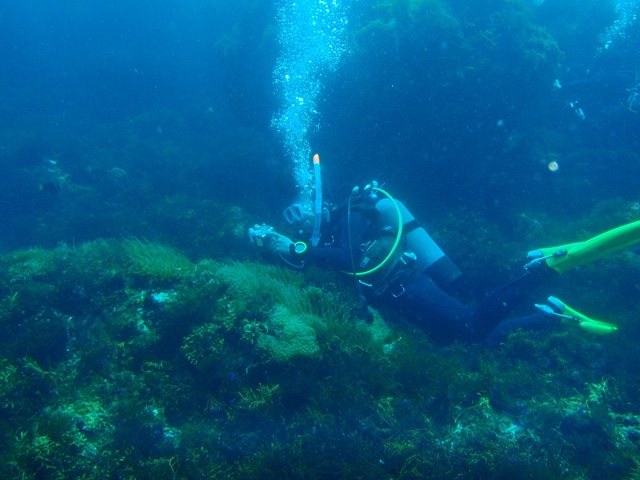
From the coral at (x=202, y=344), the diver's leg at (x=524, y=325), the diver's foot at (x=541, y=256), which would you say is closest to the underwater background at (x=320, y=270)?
the coral at (x=202, y=344)

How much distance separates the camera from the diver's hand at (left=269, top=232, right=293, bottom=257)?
4.81 m

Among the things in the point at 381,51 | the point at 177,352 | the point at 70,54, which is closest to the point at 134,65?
the point at 70,54

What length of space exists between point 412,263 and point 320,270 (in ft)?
4.79

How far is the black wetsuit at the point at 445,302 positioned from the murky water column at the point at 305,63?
12.9 ft

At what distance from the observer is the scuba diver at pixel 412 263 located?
420 cm

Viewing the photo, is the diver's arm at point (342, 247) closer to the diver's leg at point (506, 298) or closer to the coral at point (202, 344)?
the coral at point (202, 344)

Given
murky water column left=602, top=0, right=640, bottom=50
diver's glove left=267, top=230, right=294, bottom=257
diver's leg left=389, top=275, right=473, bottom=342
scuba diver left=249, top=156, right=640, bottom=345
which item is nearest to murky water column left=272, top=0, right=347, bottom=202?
scuba diver left=249, top=156, right=640, bottom=345

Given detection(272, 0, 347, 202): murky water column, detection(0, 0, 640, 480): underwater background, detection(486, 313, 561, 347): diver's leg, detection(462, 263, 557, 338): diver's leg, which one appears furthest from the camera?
detection(272, 0, 347, 202): murky water column

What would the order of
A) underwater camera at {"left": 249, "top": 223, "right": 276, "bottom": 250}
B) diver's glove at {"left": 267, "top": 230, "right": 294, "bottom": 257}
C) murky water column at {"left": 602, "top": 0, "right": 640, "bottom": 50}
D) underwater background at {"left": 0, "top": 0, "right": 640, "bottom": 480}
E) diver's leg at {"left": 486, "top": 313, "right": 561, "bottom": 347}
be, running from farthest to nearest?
murky water column at {"left": 602, "top": 0, "right": 640, "bottom": 50}
underwater camera at {"left": 249, "top": 223, "right": 276, "bottom": 250}
diver's glove at {"left": 267, "top": 230, "right": 294, "bottom": 257}
diver's leg at {"left": 486, "top": 313, "right": 561, "bottom": 347}
underwater background at {"left": 0, "top": 0, "right": 640, "bottom": 480}

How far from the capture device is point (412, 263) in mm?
4871

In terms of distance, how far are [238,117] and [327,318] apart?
42.4 ft

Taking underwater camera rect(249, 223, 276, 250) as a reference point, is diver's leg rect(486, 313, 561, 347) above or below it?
below

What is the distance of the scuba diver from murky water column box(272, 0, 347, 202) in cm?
334

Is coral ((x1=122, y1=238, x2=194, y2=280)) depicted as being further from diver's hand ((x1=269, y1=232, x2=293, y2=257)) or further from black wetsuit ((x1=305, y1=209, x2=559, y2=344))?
black wetsuit ((x1=305, y1=209, x2=559, y2=344))
